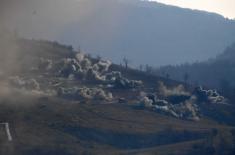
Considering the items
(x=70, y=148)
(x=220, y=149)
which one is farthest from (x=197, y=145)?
(x=70, y=148)

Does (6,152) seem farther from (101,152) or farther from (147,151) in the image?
(147,151)

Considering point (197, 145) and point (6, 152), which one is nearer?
point (6, 152)

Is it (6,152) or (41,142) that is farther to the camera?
(41,142)

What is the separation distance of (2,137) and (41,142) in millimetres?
11813

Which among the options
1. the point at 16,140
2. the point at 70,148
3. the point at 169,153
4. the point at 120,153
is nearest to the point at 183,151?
the point at 169,153

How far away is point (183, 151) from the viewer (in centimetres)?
19312

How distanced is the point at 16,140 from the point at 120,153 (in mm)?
31961

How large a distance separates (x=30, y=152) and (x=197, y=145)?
5073 centimetres

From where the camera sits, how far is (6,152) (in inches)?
7200

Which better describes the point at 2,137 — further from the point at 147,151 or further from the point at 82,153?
the point at 147,151

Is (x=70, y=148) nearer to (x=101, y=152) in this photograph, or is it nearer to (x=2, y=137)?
(x=101, y=152)

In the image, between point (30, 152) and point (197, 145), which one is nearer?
point (30, 152)

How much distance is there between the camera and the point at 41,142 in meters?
198

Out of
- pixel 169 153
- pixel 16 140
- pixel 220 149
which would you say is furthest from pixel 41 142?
pixel 220 149
